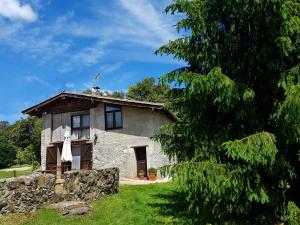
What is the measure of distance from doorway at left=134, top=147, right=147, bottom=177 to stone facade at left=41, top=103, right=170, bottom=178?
0.71 ft

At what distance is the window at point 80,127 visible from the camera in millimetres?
29609

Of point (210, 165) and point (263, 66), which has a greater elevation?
point (263, 66)

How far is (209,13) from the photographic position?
1120cm

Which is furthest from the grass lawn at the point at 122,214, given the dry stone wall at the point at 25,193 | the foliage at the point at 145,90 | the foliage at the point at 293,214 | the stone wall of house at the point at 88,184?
the foliage at the point at 145,90

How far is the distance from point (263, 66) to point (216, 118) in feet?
6.35

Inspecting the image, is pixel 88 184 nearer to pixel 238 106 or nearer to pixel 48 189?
pixel 48 189

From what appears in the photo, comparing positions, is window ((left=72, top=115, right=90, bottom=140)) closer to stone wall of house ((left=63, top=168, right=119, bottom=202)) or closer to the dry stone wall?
stone wall of house ((left=63, top=168, right=119, bottom=202))

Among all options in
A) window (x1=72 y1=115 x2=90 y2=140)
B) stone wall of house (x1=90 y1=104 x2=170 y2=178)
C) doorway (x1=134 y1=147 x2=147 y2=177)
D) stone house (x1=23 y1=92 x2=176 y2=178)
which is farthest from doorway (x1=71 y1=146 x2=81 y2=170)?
doorway (x1=134 y1=147 x2=147 y2=177)

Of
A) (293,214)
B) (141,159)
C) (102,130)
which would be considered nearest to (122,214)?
(293,214)

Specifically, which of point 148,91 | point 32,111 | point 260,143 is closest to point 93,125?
point 32,111

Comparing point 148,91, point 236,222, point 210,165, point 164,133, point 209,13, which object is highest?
point 148,91

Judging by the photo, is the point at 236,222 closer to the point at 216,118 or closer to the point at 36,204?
the point at 216,118

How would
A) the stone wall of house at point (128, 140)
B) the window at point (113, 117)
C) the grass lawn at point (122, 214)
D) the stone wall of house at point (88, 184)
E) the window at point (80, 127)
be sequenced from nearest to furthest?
1. the grass lawn at point (122, 214)
2. the stone wall of house at point (88, 184)
3. the stone wall of house at point (128, 140)
4. the window at point (113, 117)
5. the window at point (80, 127)

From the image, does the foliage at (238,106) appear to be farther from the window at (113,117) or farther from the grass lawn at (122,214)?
the window at (113,117)
